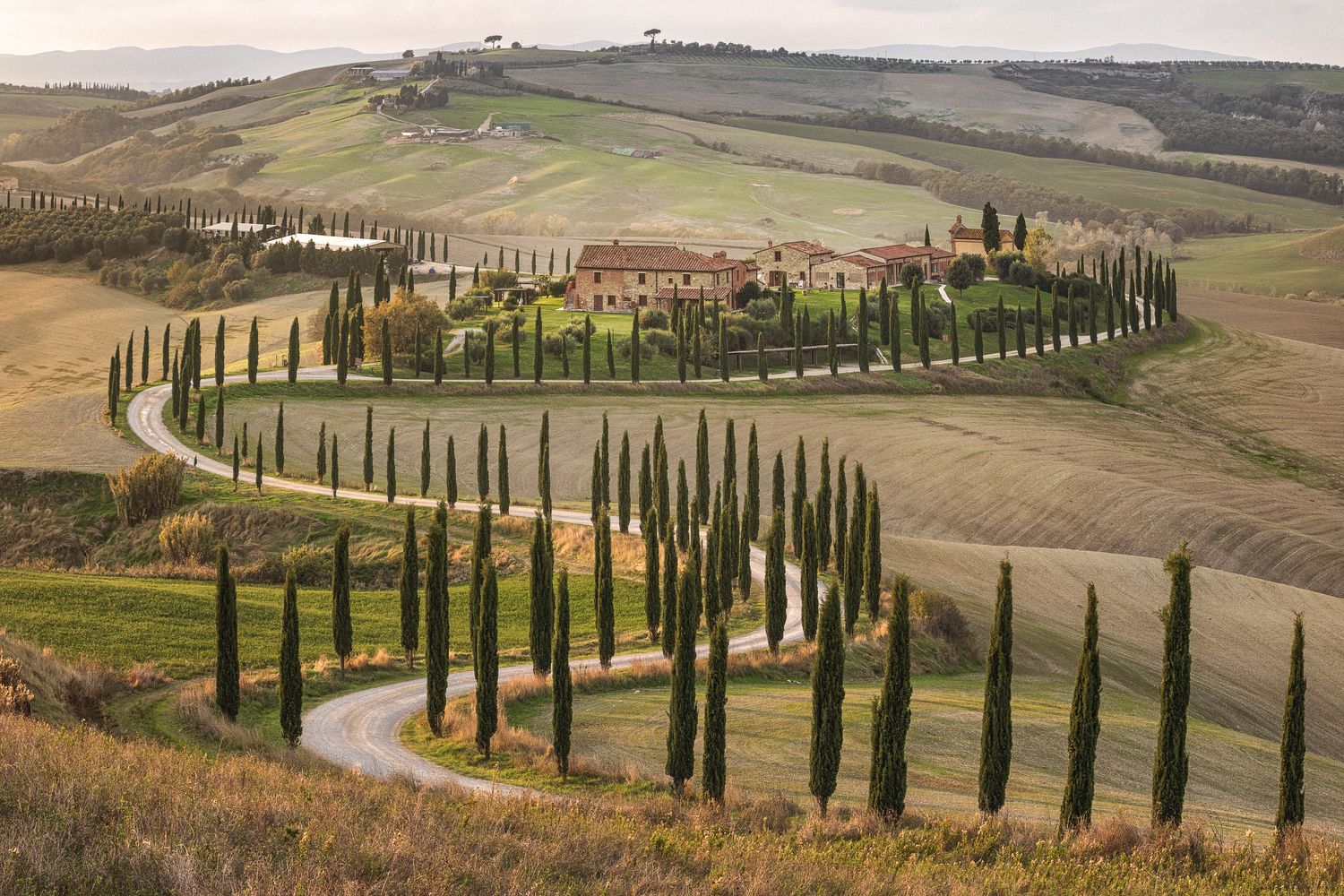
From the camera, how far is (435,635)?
120 feet

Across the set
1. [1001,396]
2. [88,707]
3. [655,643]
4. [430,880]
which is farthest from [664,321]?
[430,880]

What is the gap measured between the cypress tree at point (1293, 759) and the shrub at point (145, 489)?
5001cm

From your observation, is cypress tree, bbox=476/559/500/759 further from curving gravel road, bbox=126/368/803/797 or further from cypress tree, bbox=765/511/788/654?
cypress tree, bbox=765/511/788/654

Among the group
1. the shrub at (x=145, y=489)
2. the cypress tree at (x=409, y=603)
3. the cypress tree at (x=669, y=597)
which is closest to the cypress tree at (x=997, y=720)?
the cypress tree at (x=669, y=597)

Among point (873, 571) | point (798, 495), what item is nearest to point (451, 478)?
point (798, 495)

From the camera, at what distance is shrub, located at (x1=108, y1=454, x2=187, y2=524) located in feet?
210

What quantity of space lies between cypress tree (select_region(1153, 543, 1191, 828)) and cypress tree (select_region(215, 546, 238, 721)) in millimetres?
21677

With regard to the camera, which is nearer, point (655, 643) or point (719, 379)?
point (655, 643)

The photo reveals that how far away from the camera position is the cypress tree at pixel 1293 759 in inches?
1176

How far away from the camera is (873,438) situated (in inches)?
3484

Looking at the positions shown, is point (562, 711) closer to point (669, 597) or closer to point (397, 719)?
point (397, 719)

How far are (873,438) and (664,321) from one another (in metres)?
35.0

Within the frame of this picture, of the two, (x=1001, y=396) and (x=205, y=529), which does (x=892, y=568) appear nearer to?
(x=205, y=529)

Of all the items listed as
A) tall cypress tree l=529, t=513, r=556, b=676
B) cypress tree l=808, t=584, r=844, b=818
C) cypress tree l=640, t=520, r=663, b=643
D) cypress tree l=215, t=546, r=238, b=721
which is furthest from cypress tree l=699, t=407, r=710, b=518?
cypress tree l=808, t=584, r=844, b=818
